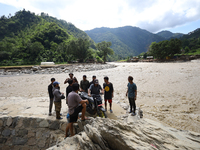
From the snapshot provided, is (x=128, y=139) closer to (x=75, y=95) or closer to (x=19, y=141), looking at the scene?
(x=75, y=95)

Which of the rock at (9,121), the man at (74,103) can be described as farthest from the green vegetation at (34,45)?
the man at (74,103)

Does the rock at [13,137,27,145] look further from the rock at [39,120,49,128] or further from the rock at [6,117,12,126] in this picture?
the rock at [39,120,49,128]

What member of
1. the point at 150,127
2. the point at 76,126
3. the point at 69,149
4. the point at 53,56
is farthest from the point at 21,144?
the point at 53,56

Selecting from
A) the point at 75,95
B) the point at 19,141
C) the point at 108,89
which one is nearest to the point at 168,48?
the point at 108,89

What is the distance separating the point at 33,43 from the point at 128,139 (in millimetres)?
78504

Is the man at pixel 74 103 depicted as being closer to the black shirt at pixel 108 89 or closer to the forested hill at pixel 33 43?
the black shirt at pixel 108 89

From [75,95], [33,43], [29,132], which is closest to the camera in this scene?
[75,95]

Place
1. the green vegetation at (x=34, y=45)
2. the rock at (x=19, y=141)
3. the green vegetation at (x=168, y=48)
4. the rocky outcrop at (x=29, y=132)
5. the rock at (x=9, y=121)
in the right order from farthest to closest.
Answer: the green vegetation at (x=34, y=45), the green vegetation at (x=168, y=48), the rock at (x=9, y=121), the rock at (x=19, y=141), the rocky outcrop at (x=29, y=132)

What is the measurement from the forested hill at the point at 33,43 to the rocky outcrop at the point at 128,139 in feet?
159

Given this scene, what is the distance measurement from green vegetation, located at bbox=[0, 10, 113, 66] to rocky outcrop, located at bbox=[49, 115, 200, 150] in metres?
48.4

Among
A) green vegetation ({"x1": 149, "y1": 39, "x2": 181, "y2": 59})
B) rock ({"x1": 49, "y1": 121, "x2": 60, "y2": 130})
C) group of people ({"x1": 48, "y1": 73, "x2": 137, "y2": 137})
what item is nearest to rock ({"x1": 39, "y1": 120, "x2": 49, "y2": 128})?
rock ({"x1": 49, "y1": 121, "x2": 60, "y2": 130})

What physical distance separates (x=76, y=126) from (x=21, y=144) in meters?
3.56

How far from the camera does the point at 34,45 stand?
60781mm

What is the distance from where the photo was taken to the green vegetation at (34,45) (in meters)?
50.7
